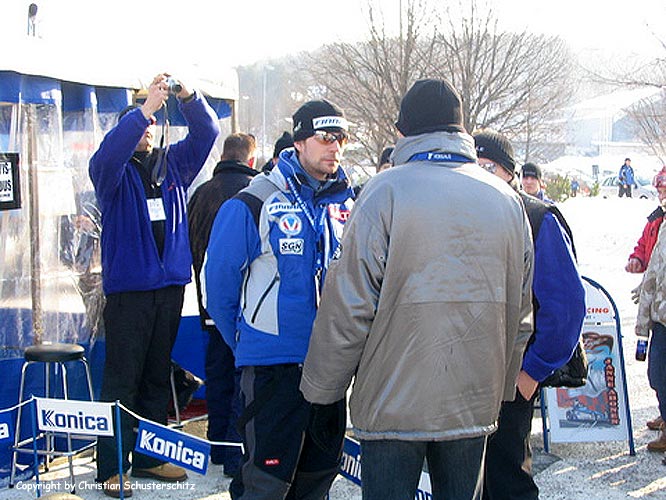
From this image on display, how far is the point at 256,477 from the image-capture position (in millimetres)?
3488

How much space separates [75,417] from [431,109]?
262cm

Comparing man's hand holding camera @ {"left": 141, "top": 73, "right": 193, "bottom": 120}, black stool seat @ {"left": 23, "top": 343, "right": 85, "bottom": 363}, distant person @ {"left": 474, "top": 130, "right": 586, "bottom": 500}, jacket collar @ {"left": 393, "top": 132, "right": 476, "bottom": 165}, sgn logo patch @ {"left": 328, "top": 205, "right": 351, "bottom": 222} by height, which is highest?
man's hand holding camera @ {"left": 141, "top": 73, "right": 193, "bottom": 120}

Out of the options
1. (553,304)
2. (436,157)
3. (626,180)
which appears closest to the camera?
(436,157)

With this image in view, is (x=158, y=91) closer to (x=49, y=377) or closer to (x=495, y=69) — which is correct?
(x=49, y=377)

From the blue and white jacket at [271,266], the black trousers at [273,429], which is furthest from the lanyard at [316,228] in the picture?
the black trousers at [273,429]

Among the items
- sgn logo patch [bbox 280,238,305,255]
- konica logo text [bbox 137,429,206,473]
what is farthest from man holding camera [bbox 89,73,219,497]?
sgn logo patch [bbox 280,238,305,255]

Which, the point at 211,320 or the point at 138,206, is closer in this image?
the point at 138,206

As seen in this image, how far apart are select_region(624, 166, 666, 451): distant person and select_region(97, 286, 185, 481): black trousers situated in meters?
2.91

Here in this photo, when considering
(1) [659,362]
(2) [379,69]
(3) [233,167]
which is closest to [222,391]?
(3) [233,167]

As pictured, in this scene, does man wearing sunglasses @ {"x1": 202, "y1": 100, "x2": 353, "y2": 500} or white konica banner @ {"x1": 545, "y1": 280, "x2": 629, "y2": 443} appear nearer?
man wearing sunglasses @ {"x1": 202, "y1": 100, "x2": 353, "y2": 500}

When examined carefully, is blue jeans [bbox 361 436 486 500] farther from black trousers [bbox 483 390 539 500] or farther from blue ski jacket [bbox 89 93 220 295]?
blue ski jacket [bbox 89 93 220 295]

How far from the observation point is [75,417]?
443 centimetres

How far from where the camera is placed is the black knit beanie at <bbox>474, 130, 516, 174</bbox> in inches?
146

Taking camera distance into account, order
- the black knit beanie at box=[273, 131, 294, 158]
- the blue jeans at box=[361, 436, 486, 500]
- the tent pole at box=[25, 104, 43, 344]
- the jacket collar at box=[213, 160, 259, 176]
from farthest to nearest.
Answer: the black knit beanie at box=[273, 131, 294, 158], the jacket collar at box=[213, 160, 259, 176], the tent pole at box=[25, 104, 43, 344], the blue jeans at box=[361, 436, 486, 500]
